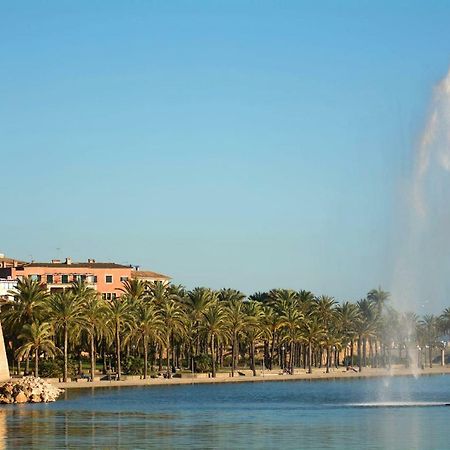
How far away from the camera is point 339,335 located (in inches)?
6255

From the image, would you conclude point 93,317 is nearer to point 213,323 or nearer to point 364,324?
point 213,323

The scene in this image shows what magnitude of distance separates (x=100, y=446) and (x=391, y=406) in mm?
30893

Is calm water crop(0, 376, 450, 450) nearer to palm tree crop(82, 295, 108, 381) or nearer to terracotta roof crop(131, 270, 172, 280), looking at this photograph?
palm tree crop(82, 295, 108, 381)

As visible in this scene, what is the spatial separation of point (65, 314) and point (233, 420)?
44590 mm

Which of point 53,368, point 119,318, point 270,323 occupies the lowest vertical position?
point 53,368

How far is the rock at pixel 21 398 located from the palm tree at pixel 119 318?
31419mm

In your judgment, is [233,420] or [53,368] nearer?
[233,420]

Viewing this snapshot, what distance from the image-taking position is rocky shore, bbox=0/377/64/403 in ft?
278

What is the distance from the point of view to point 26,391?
85.7 meters

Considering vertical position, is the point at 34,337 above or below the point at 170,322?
below

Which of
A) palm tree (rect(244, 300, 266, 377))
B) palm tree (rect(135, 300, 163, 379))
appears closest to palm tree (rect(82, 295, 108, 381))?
palm tree (rect(135, 300, 163, 379))

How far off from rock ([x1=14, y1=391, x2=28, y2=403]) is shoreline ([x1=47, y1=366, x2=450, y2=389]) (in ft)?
68.6

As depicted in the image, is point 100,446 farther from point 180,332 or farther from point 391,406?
point 180,332

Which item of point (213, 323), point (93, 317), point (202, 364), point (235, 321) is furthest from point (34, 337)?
point (202, 364)
